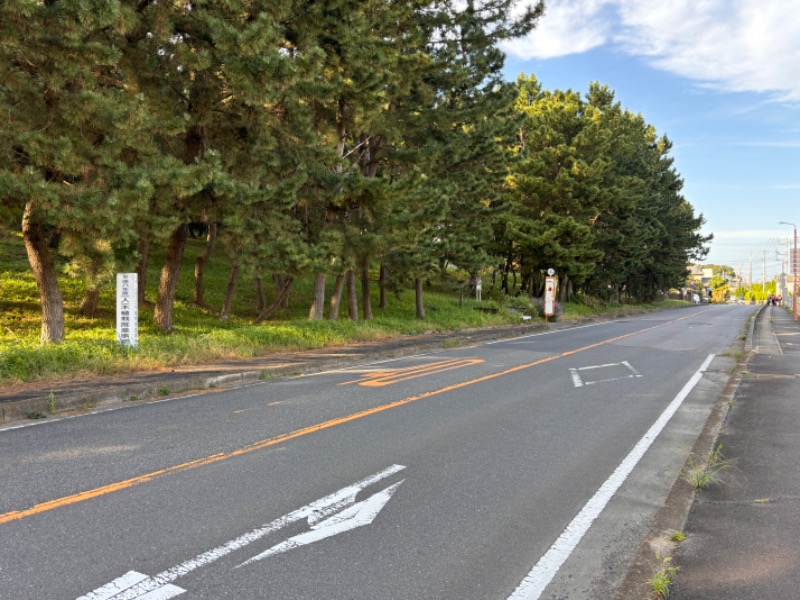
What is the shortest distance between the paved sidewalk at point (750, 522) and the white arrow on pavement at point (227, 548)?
2202 mm

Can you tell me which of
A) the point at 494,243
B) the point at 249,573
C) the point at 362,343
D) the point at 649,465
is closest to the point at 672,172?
the point at 494,243

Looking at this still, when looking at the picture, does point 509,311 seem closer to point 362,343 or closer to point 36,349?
point 362,343

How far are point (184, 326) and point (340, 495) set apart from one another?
13749 millimetres

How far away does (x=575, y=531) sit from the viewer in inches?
163

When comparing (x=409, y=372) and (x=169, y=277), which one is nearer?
(x=409, y=372)

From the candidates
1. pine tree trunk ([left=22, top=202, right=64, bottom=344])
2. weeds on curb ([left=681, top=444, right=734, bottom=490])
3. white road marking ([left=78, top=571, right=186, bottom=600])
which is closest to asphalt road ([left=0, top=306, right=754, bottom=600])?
white road marking ([left=78, top=571, right=186, bottom=600])

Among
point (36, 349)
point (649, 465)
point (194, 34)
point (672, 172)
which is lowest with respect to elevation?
point (649, 465)

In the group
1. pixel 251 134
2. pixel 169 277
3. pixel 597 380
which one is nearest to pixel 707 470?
pixel 597 380

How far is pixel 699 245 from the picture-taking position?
64062 millimetres

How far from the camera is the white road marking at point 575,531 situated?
337cm

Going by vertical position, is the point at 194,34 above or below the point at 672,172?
below

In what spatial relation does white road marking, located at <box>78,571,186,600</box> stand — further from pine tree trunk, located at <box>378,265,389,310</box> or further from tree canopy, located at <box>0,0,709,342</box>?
pine tree trunk, located at <box>378,265,389,310</box>

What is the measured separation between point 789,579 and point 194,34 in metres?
13.9

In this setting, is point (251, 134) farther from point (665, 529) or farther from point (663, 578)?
point (663, 578)
